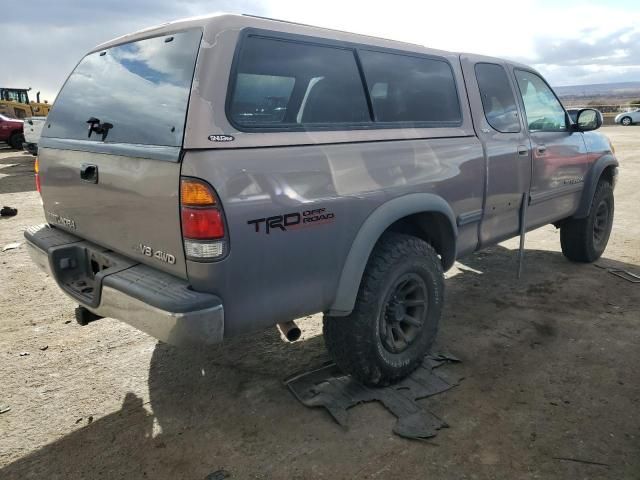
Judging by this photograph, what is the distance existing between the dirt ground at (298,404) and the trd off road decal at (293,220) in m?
1.13

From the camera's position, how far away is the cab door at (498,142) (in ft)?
12.0

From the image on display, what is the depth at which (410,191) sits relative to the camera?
2.95m

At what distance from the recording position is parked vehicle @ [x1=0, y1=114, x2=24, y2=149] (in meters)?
18.7

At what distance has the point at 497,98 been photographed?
3881 mm

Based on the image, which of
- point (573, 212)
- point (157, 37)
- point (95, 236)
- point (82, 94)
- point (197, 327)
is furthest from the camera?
point (573, 212)

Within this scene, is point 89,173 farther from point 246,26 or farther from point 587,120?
point 587,120

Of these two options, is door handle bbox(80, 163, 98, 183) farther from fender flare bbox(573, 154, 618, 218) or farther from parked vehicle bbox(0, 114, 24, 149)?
parked vehicle bbox(0, 114, 24, 149)

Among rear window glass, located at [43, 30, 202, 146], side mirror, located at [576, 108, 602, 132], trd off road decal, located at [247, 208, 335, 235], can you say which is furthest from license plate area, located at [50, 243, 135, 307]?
side mirror, located at [576, 108, 602, 132]

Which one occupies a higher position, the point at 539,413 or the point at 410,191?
the point at 410,191

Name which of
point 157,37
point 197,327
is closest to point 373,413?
point 197,327

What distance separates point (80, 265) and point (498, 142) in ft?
9.68

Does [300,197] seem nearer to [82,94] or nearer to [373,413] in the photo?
[373,413]

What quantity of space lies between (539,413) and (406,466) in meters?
0.92

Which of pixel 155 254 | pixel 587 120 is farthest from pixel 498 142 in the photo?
pixel 155 254
